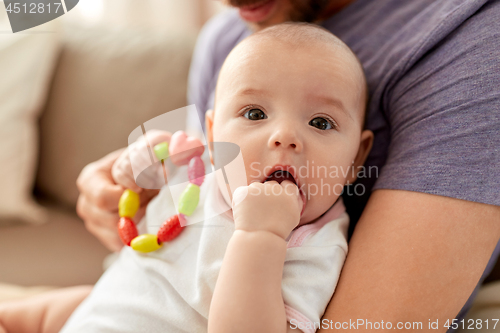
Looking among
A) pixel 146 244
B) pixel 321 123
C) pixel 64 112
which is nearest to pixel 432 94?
pixel 321 123

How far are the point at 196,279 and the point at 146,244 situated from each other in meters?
0.14

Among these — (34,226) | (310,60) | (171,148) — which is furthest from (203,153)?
(34,226)

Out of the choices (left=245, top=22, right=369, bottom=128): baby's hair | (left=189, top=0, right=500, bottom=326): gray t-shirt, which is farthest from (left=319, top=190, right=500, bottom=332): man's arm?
(left=245, top=22, right=369, bottom=128): baby's hair

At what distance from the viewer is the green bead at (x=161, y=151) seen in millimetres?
873

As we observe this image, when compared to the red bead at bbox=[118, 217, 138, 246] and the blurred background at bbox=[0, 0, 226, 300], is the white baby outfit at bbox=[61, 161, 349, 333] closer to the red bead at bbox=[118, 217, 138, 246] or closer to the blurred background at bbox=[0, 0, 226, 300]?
the red bead at bbox=[118, 217, 138, 246]

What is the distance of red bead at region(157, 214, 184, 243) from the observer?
0.77m

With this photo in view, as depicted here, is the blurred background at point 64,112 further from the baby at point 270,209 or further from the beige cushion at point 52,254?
the baby at point 270,209

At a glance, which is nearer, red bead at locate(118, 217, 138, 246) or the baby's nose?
the baby's nose

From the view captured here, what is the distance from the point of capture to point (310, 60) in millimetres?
711

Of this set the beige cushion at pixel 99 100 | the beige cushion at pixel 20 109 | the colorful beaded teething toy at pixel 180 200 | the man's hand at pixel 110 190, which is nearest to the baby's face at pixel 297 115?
the colorful beaded teething toy at pixel 180 200

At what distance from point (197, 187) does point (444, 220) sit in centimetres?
47

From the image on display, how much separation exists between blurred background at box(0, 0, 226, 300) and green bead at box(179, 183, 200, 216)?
699 mm

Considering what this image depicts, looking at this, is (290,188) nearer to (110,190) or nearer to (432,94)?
(432,94)

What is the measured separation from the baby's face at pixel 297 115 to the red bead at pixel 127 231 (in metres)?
0.29
